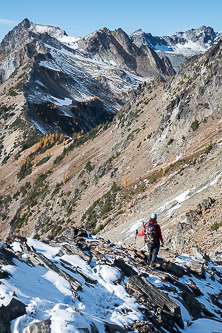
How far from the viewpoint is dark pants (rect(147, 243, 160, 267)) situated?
15175mm

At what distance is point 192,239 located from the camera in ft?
80.1

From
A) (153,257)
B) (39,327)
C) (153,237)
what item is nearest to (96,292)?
(39,327)

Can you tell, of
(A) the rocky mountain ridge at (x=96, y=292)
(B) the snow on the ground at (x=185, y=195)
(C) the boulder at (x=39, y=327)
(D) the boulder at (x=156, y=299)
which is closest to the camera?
(C) the boulder at (x=39, y=327)

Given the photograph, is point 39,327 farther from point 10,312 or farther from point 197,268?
point 197,268

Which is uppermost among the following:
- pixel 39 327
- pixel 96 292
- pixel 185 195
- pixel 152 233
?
pixel 39 327

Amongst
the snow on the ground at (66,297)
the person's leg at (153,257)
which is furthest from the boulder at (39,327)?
the person's leg at (153,257)

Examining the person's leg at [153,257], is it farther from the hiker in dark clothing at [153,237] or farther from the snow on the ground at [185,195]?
the snow on the ground at [185,195]

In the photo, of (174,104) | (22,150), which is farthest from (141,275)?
(22,150)

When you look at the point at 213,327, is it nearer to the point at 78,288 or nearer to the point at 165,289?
the point at 165,289

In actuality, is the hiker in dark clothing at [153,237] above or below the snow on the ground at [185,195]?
above

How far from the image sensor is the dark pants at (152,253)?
49.8ft

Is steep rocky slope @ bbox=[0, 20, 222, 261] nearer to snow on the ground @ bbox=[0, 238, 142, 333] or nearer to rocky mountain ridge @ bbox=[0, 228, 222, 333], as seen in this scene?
rocky mountain ridge @ bbox=[0, 228, 222, 333]

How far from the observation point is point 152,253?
15453 millimetres

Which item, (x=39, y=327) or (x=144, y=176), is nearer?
(x=39, y=327)
